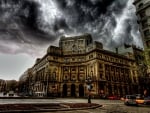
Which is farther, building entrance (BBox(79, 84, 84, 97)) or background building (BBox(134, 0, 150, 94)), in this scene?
building entrance (BBox(79, 84, 84, 97))

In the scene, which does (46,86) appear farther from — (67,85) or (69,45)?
(69,45)

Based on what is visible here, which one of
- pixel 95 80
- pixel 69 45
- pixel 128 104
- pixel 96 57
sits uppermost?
pixel 69 45

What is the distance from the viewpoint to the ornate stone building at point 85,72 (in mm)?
58750

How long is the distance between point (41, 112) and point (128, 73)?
6380cm

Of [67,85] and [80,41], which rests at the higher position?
[80,41]

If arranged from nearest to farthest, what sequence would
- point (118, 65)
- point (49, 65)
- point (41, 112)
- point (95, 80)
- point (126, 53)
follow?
point (41, 112) → point (95, 80) → point (49, 65) → point (118, 65) → point (126, 53)

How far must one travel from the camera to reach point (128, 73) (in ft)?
228

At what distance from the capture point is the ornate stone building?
2313 inches

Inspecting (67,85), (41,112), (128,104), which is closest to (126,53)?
(67,85)

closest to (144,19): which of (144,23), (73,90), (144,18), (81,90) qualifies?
(144,18)

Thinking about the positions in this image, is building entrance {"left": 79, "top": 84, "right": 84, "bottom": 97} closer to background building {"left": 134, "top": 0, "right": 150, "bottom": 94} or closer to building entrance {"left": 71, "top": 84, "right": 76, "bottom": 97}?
building entrance {"left": 71, "top": 84, "right": 76, "bottom": 97}

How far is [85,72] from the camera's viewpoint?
63.0 meters

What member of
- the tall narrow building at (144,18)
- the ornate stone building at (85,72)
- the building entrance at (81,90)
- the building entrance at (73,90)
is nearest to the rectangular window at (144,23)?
the tall narrow building at (144,18)

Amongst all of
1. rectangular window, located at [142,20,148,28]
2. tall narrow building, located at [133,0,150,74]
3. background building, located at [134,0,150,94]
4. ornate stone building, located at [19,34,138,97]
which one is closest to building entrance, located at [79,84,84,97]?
ornate stone building, located at [19,34,138,97]
